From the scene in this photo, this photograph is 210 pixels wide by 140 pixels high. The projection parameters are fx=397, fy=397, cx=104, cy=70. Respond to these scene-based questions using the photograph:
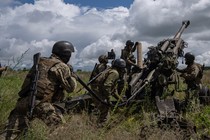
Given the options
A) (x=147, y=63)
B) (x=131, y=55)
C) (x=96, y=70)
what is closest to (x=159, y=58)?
(x=147, y=63)

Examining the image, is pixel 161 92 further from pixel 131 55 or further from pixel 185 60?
pixel 131 55

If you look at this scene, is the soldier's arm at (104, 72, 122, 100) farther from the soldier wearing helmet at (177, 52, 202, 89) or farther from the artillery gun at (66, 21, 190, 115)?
the soldier wearing helmet at (177, 52, 202, 89)

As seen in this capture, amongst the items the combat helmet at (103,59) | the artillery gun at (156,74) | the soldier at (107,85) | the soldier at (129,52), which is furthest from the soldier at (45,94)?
the soldier at (129,52)

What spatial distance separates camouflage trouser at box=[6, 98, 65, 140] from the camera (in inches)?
221

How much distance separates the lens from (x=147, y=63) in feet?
36.3

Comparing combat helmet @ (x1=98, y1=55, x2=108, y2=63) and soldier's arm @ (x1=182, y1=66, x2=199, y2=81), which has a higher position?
combat helmet @ (x1=98, y1=55, x2=108, y2=63)

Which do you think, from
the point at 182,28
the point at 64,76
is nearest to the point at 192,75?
the point at 182,28

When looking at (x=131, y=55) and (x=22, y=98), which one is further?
(x=131, y=55)

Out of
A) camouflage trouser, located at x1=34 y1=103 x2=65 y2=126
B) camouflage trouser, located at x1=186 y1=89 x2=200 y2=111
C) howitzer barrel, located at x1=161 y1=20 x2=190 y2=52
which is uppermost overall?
howitzer barrel, located at x1=161 y1=20 x2=190 y2=52

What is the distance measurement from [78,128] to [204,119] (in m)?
3.82

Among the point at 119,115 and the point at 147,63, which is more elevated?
the point at 147,63

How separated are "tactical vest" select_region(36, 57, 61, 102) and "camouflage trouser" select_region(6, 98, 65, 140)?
0.13 m

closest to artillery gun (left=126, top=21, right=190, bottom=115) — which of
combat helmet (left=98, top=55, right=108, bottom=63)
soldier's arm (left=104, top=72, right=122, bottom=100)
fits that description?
soldier's arm (left=104, top=72, right=122, bottom=100)

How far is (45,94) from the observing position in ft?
18.8
